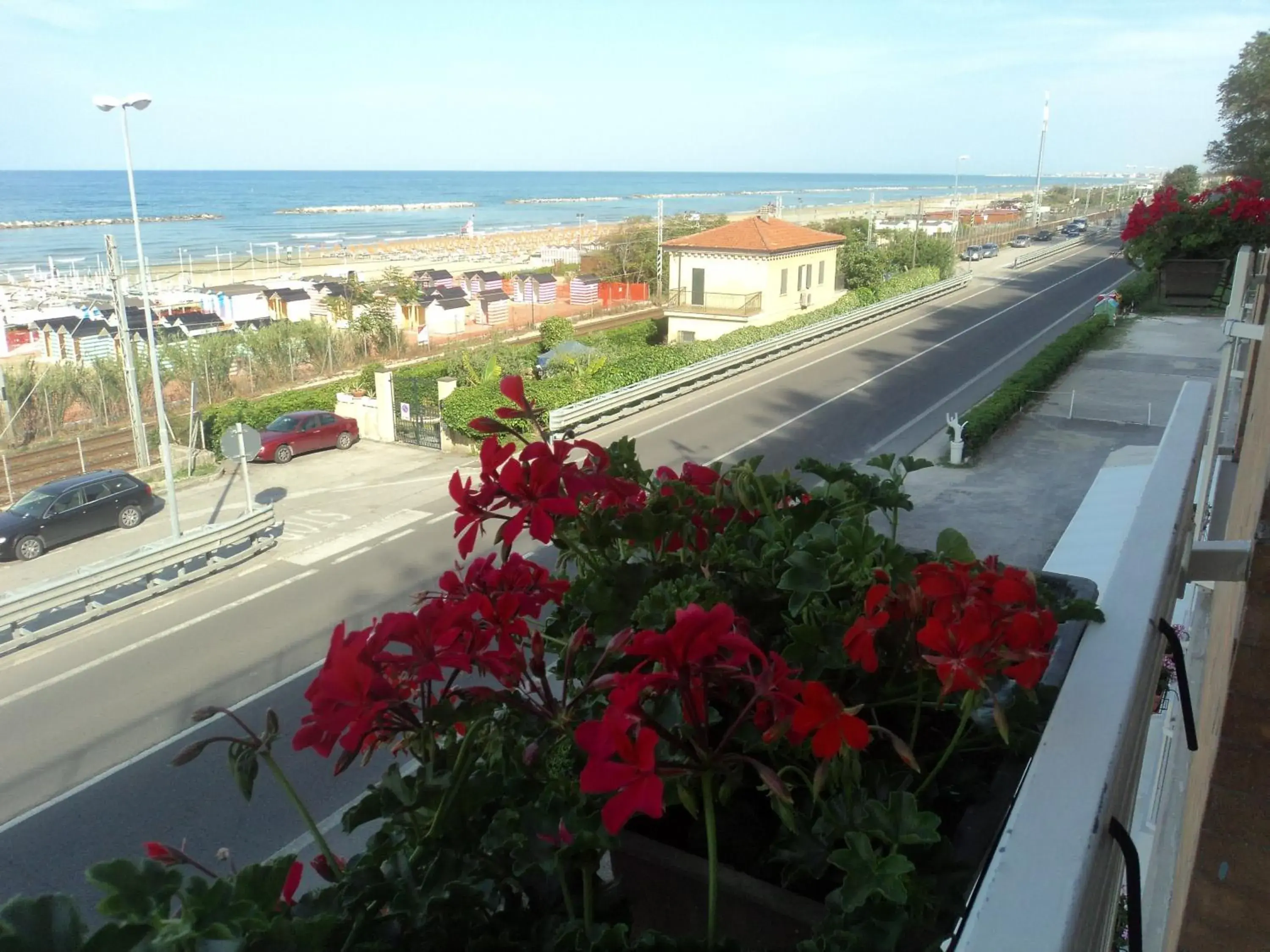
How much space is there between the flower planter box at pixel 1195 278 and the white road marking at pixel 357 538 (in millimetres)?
11765

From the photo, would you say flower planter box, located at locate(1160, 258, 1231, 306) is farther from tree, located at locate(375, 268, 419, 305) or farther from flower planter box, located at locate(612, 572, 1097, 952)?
tree, located at locate(375, 268, 419, 305)

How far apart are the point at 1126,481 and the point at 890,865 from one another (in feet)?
14.1

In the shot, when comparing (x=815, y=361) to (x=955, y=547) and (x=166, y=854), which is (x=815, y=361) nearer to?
(x=955, y=547)

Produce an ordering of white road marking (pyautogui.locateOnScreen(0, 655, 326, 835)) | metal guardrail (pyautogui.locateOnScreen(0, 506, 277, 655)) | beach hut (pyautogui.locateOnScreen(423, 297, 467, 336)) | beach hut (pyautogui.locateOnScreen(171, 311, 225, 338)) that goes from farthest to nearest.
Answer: beach hut (pyautogui.locateOnScreen(423, 297, 467, 336)), beach hut (pyautogui.locateOnScreen(171, 311, 225, 338)), metal guardrail (pyautogui.locateOnScreen(0, 506, 277, 655)), white road marking (pyautogui.locateOnScreen(0, 655, 326, 835))

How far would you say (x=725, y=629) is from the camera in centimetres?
107

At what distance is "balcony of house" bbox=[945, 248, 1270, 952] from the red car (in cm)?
1885

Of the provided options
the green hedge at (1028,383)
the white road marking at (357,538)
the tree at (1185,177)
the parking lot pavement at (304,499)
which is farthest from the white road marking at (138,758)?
the tree at (1185,177)

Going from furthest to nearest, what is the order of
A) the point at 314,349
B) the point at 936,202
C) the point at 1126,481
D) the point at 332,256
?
the point at 936,202 → the point at 332,256 → the point at 314,349 → the point at 1126,481

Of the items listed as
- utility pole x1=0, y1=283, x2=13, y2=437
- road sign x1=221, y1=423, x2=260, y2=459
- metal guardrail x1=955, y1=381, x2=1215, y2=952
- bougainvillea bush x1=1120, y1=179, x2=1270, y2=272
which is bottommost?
utility pole x1=0, y1=283, x2=13, y2=437

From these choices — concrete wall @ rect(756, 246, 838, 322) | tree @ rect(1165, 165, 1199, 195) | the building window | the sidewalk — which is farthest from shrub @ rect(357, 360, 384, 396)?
tree @ rect(1165, 165, 1199, 195)

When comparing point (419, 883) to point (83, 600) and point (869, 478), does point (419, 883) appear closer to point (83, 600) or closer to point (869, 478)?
point (869, 478)

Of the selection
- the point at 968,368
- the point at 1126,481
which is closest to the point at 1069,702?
the point at 1126,481

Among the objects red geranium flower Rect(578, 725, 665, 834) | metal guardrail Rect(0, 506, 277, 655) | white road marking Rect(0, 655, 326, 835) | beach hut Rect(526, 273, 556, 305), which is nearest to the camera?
red geranium flower Rect(578, 725, 665, 834)

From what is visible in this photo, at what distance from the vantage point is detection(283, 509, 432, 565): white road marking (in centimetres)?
1438
